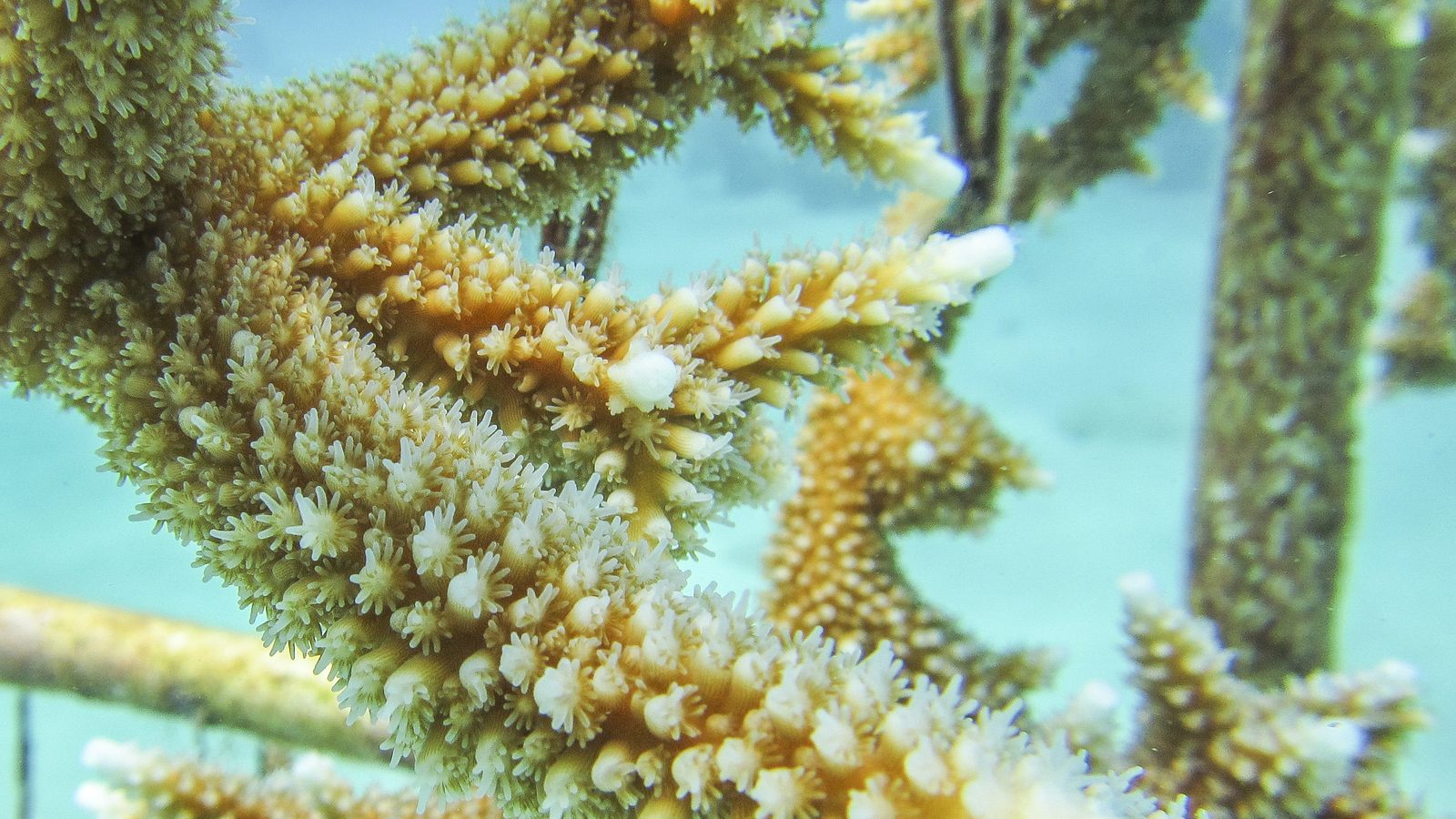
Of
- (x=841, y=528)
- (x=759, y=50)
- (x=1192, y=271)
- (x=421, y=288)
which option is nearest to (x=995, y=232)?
(x=759, y=50)

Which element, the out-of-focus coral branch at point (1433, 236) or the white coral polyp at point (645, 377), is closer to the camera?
the white coral polyp at point (645, 377)

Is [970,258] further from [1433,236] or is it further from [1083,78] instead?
[1433,236]

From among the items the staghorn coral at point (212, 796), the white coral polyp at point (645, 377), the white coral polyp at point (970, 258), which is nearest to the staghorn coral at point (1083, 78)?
the white coral polyp at point (970, 258)

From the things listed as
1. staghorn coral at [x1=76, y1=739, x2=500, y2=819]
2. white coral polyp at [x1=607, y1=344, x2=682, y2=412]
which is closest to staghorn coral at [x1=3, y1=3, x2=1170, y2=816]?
white coral polyp at [x1=607, y1=344, x2=682, y2=412]

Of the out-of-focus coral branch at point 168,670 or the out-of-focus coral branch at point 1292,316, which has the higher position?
the out-of-focus coral branch at point 1292,316

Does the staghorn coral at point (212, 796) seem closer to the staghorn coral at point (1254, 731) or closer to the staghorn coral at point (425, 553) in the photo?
the staghorn coral at point (425, 553)
